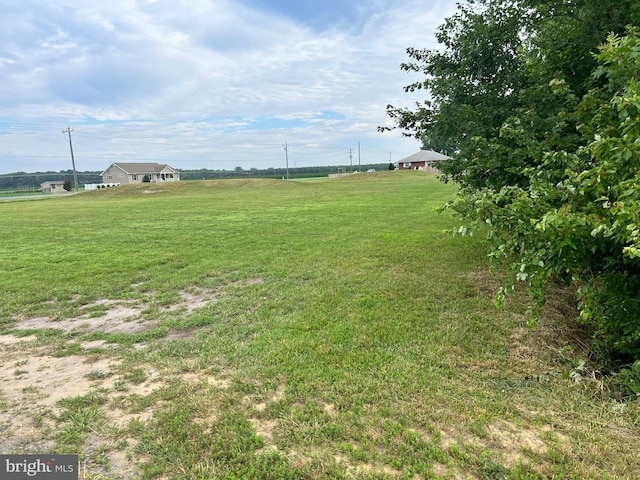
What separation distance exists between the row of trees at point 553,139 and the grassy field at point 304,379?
Answer: 2.43 ft

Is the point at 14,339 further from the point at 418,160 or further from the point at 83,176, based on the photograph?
the point at 83,176

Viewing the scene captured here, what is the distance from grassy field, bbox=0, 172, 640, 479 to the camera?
207cm

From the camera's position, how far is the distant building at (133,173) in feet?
199

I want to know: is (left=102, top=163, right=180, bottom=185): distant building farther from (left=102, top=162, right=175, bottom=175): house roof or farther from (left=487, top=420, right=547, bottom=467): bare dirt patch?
(left=487, top=420, right=547, bottom=467): bare dirt patch

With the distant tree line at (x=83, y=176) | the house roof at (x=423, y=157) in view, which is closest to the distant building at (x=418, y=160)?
the house roof at (x=423, y=157)

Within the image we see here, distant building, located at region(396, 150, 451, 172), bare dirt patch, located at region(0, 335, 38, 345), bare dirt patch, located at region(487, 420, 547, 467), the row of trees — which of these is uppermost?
distant building, located at region(396, 150, 451, 172)

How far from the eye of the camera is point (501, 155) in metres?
3.83

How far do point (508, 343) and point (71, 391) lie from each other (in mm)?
3683

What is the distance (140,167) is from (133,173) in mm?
2878

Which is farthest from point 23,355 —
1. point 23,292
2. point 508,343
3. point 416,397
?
point 508,343

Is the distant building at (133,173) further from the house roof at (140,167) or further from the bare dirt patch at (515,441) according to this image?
the bare dirt patch at (515,441)

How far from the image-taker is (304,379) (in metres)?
2.85

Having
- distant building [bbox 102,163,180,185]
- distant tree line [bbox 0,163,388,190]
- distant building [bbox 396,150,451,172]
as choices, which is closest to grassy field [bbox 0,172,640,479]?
distant building [bbox 102,163,180,185]

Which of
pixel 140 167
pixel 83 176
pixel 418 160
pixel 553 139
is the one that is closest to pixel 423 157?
pixel 418 160
